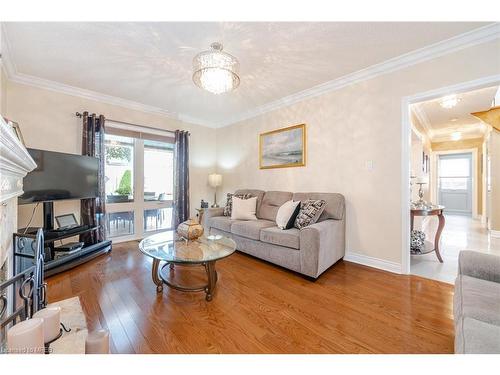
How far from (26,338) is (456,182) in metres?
10.6

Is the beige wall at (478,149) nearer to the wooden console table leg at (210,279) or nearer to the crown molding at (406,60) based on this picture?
the crown molding at (406,60)

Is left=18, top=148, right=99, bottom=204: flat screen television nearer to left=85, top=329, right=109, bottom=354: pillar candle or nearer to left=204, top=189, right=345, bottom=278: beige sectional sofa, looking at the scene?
left=204, top=189, right=345, bottom=278: beige sectional sofa

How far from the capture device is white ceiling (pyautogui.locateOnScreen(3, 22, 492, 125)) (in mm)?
1942

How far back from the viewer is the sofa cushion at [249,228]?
9.30 ft

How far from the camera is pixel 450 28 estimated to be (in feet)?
6.39

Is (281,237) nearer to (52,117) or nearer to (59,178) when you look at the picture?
(59,178)

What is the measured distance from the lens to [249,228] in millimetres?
2910

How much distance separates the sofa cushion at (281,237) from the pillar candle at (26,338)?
6.72 ft

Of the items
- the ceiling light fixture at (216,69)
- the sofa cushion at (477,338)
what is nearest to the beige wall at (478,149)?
the sofa cushion at (477,338)

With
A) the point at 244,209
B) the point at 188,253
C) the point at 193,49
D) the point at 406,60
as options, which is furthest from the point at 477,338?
the point at 193,49
